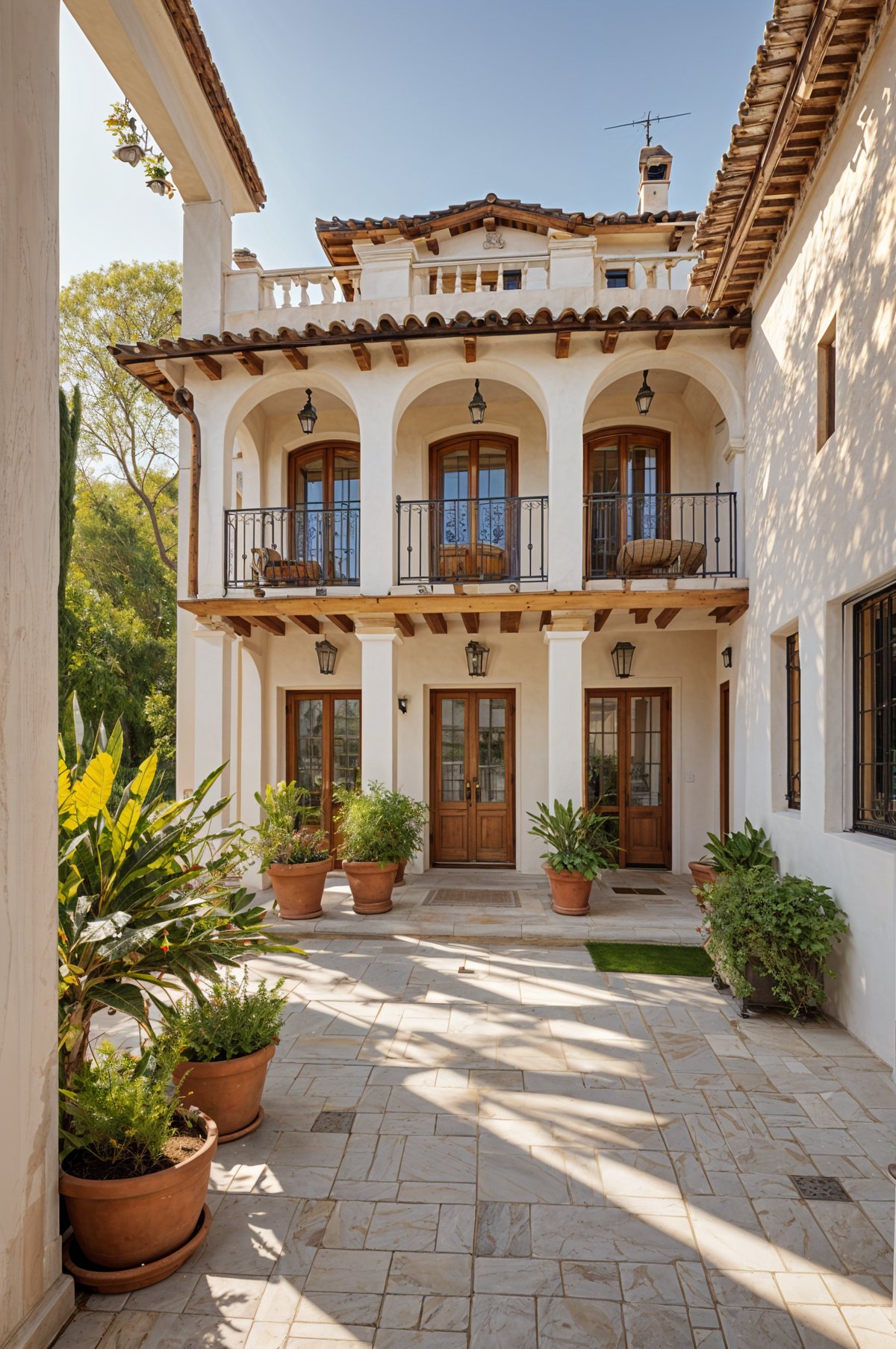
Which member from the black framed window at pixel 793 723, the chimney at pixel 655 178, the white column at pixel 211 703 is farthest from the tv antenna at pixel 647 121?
→ the white column at pixel 211 703

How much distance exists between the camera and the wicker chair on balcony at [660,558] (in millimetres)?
8516

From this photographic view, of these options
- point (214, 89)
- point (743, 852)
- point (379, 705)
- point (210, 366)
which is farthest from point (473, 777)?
point (214, 89)

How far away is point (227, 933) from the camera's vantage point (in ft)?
10.4

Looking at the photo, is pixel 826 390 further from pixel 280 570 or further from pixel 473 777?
pixel 473 777

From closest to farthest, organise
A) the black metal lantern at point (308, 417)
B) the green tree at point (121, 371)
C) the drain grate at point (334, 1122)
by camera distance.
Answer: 1. the drain grate at point (334, 1122)
2. the black metal lantern at point (308, 417)
3. the green tree at point (121, 371)

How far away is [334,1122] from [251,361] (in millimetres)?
7745

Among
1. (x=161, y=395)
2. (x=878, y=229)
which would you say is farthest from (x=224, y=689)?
(x=878, y=229)

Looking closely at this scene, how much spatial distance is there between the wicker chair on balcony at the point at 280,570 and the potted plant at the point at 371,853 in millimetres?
2912

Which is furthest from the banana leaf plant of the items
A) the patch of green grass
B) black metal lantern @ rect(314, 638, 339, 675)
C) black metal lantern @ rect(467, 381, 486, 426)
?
black metal lantern @ rect(314, 638, 339, 675)

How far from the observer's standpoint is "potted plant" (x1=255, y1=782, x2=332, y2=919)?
7.66m

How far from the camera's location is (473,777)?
10.6 metres

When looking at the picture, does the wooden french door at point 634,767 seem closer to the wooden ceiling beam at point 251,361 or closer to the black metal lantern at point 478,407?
the black metal lantern at point 478,407

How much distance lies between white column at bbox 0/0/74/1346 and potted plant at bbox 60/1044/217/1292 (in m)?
0.13

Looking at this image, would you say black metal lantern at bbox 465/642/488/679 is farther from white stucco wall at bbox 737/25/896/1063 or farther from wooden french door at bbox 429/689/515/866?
white stucco wall at bbox 737/25/896/1063
